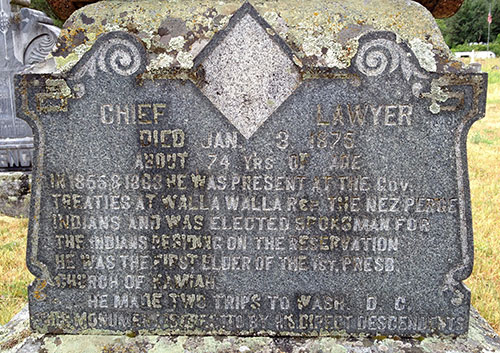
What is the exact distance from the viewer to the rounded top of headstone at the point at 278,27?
2.05m

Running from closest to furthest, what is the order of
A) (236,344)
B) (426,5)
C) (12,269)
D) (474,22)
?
(236,344), (426,5), (12,269), (474,22)

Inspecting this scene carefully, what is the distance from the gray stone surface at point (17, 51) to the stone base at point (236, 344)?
3.40 m

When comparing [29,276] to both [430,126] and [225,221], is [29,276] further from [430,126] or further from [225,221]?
[430,126]

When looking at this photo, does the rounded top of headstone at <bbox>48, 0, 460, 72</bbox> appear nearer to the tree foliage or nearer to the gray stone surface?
the gray stone surface

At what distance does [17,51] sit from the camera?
5.16 meters

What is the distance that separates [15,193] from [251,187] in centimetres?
385

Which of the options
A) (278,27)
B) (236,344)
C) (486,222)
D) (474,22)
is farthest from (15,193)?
(474,22)

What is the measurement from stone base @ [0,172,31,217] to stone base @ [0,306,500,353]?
303cm

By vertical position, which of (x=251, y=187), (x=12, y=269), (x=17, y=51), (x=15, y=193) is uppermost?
(x=17, y=51)

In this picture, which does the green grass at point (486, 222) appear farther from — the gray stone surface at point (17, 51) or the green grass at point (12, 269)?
the gray stone surface at point (17, 51)

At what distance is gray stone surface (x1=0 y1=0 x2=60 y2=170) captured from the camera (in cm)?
511

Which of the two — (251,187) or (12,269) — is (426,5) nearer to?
(251,187)

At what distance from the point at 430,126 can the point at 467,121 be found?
6.5 inches

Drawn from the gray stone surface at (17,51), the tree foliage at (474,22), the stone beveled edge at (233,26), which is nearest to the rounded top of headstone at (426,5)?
the stone beveled edge at (233,26)
